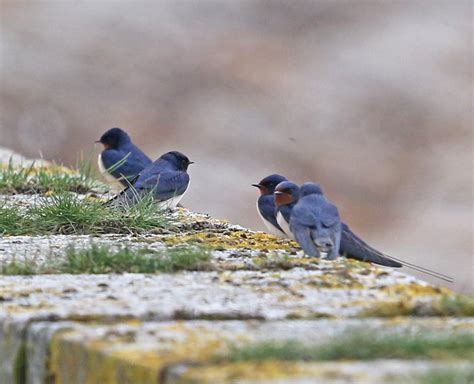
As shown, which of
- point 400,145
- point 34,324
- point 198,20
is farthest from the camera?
point 198,20

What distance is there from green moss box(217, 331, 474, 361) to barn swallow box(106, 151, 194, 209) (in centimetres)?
305

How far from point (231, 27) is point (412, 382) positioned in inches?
739

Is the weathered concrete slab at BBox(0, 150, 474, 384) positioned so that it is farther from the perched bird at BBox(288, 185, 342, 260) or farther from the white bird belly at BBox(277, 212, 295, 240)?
the white bird belly at BBox(277, 212, 295, 240)

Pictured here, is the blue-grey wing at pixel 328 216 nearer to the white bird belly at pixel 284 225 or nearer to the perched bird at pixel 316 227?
the perched bird at pixel 316 227

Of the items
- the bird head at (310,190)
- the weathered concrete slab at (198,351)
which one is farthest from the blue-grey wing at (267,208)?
the weathered concrete slab at (198,351)

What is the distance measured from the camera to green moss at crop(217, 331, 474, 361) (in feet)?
9.36

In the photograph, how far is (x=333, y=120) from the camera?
58.0 feet

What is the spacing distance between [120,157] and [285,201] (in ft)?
12.5

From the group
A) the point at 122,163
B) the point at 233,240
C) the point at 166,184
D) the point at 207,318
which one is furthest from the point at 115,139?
the point at 207,318

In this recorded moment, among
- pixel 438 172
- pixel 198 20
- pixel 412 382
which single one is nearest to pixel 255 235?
pixel 412 382

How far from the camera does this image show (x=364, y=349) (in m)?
2.92

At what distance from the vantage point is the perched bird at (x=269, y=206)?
19.2 feet

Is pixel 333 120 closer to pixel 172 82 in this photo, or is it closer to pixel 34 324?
pixel 172 82

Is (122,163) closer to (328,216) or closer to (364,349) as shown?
(328,216)
